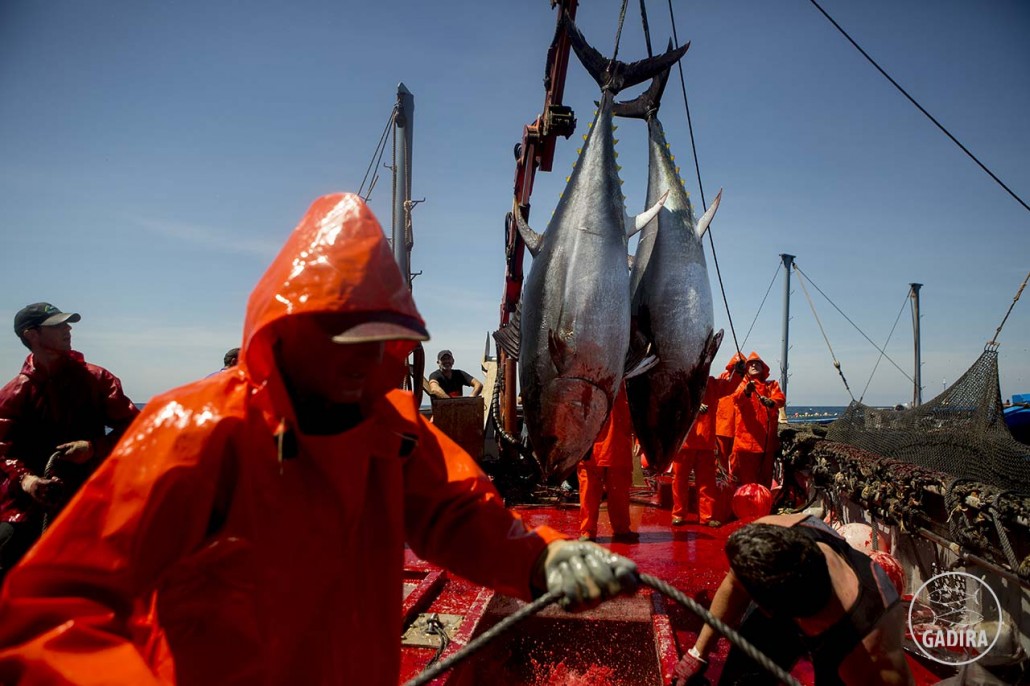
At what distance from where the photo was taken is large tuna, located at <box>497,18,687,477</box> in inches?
123

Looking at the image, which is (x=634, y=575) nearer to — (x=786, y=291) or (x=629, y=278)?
(x=629, y=278)

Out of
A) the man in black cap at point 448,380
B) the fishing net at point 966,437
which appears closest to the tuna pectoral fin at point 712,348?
the fishing net at point 966,437

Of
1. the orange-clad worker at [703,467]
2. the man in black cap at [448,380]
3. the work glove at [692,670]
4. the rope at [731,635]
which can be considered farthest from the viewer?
the man in black cap at [448,380]

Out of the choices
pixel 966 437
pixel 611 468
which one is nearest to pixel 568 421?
pixel 611 468

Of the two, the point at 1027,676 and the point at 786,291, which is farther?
the point at 786,291

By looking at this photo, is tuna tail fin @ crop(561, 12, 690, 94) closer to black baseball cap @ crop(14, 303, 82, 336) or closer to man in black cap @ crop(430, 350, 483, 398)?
black baseball cap @ crop(14, 303, 82, 336)

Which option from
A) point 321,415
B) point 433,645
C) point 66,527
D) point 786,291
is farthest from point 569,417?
point 786,291

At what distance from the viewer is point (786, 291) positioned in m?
19.6

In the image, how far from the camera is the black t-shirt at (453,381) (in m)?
7.55

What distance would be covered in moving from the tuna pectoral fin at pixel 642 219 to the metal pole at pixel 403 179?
4.81 m

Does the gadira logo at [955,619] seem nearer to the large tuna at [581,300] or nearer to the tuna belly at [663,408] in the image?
the tuna belly at [663,408]

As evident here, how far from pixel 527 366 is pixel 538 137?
3.71m

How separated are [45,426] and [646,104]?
394 centimetres

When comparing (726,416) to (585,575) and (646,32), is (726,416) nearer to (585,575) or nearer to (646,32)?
(646,32)
